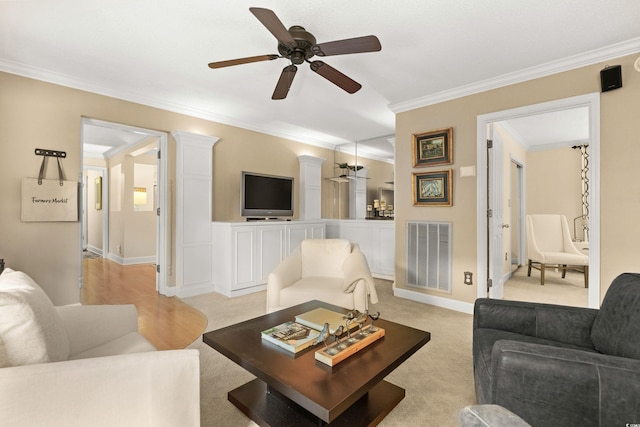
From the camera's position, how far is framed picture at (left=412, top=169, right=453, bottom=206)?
354 cm

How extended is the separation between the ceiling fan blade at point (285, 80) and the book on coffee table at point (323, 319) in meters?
1.73

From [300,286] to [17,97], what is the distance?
327cm

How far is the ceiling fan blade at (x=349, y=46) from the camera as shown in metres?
1.85

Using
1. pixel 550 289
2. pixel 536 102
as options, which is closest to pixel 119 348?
pixel 536 102

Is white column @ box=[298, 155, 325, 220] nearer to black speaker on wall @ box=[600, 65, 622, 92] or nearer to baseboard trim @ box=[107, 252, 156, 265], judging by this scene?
baseboard trim @ box=[107, 252, 156, 265]

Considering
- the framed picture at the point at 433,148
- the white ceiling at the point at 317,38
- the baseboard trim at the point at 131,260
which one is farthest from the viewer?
the baseboard trim at the point at 131,260

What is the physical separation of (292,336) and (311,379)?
37 cm

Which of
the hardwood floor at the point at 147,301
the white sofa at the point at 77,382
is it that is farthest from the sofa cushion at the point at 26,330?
the hardwood floor at the point at 147,301

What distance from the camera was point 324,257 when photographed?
315 centimetres

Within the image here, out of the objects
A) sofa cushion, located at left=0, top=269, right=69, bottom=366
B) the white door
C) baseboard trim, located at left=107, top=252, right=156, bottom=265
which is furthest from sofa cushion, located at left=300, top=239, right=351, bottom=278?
baseboard trim, located at left=107, top=252, right=156, bottom=265

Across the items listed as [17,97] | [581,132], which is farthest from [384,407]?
[581,132]

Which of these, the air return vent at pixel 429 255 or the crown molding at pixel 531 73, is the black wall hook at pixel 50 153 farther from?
the air return vent at pixel 429 255

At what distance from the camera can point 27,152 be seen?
2947 mm

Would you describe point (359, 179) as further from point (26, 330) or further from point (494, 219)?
point (26, 330)
